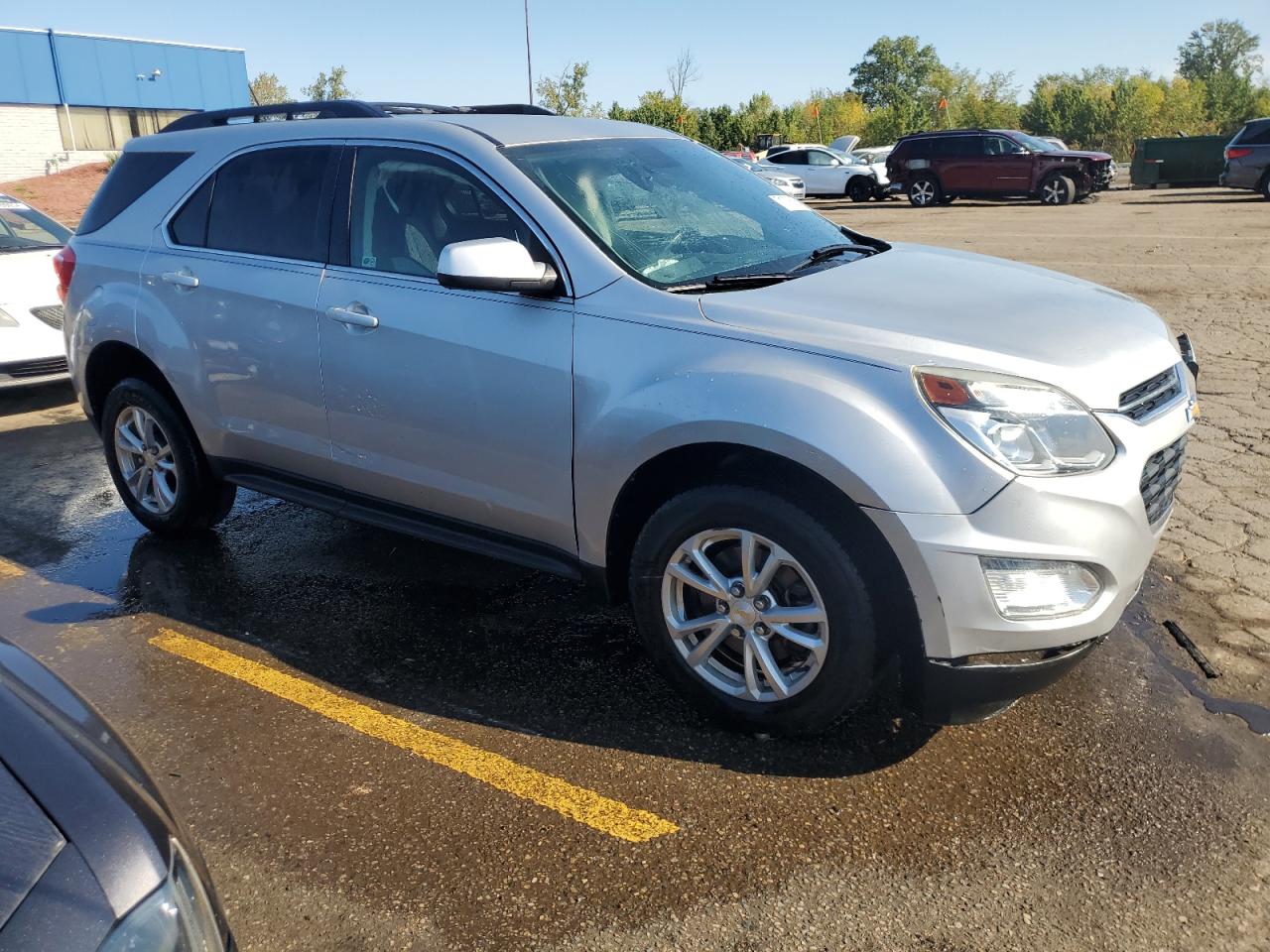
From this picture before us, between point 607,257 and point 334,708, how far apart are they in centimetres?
176

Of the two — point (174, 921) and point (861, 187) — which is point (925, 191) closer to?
point (861, 187)

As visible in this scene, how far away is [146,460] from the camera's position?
5.02 meters

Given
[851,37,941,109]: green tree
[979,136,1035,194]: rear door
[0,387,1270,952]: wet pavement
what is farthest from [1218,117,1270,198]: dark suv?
[851,37,941,109]: green tree

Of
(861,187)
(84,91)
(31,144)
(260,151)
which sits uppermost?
(84,91)

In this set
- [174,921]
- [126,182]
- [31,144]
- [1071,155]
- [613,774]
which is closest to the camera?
[174,921]

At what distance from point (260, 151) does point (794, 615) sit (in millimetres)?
3015

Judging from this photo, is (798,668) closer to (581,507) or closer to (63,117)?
(581,507)

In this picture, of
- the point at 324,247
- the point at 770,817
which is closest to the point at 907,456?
the point at 770,817

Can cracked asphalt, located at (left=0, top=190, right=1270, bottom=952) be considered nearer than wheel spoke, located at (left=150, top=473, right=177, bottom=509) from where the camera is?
Yes

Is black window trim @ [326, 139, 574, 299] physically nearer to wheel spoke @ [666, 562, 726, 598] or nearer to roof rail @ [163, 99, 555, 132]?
roof rail @ [163, 99, 555, 132]

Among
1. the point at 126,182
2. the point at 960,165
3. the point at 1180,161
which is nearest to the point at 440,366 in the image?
the point at 126,182

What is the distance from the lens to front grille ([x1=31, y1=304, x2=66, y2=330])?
7.87 meters

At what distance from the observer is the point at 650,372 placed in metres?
3.17

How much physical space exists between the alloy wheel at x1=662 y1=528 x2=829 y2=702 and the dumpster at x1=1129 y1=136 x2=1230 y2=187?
28.9m
